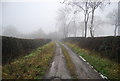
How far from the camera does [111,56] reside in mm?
11297

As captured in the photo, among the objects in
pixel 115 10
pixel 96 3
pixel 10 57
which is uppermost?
pixel 115 10

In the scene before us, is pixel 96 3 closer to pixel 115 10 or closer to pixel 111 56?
pixel 111 56

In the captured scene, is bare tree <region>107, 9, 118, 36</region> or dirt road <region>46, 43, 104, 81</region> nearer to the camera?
dirt road <region>46, 43, 104, 81</region>

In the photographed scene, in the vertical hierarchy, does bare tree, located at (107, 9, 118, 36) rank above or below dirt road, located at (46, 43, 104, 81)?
above

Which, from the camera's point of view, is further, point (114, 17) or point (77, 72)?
point (114, 17)

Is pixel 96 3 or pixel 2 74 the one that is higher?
pixel 96 3

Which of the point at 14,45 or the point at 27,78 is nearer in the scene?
the point at 27,78

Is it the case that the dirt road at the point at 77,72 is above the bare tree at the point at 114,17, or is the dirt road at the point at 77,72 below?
below

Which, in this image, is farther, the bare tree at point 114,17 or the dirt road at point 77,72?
the bare tree at point 114,17

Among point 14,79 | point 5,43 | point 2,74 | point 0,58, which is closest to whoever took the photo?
point 14,79

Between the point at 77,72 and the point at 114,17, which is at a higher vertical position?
the point at 114,17

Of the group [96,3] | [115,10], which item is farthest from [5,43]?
[115,10]

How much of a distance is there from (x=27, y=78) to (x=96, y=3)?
2301cm

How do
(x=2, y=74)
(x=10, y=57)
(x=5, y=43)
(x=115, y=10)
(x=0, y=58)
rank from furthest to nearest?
(x=115, y=10) < (x=10, y=57) < (x=5, y=43) < (x=0, y=58) < (x=2, y=74)
